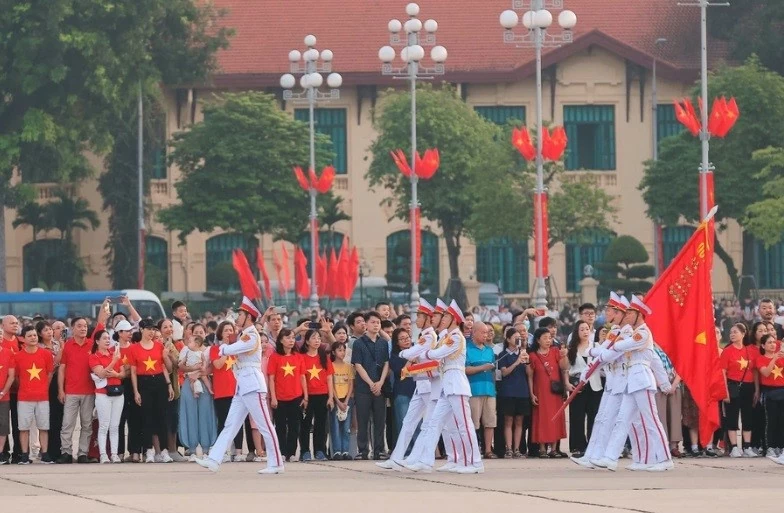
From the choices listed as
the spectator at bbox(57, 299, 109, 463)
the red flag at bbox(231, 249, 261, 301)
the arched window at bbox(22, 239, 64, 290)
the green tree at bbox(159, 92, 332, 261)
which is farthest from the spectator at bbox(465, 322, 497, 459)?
the arched window at bbox(22, 239, 64, 290)

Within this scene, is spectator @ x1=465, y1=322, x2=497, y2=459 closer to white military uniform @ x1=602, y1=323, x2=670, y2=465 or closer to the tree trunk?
white military uniform @ x1=602, y1=323, x2=670, y2=465

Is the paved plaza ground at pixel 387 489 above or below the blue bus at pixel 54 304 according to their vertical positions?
below

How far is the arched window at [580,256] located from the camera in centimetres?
6800

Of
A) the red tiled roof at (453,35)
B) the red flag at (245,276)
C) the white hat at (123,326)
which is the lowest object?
the white hat at (123,326)

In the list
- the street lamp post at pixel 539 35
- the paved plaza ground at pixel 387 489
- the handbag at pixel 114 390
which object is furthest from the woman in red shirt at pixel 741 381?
the street lamp post at pixel 539 35

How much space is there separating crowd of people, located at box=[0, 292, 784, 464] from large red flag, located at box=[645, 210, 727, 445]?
0.39m

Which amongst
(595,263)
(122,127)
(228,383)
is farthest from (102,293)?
(228,383)

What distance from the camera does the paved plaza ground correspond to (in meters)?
17.6

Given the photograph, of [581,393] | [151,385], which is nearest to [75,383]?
[151,385]

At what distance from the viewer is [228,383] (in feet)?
75.0

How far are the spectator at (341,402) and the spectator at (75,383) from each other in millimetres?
2461

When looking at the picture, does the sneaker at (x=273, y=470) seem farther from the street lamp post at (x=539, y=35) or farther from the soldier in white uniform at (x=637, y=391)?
the street lamp post at (x=539, y=35)

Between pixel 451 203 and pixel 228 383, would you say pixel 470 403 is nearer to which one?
pixel 228 383

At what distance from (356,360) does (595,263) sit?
44521mm
